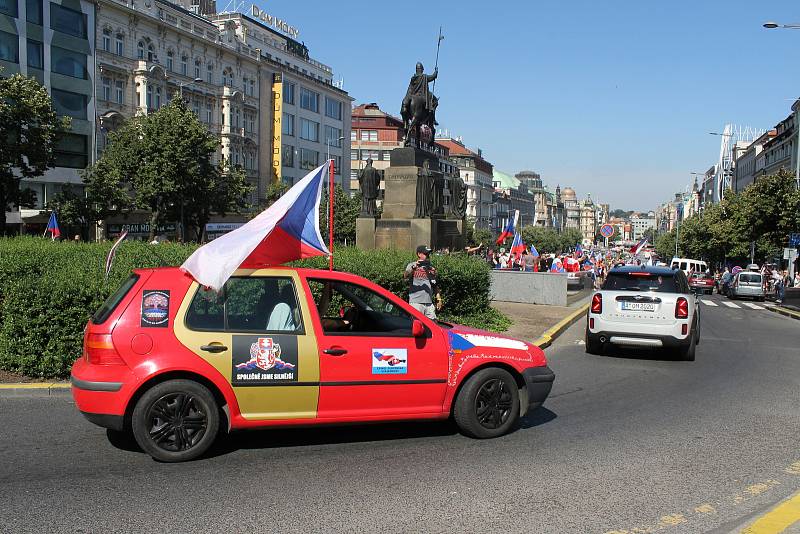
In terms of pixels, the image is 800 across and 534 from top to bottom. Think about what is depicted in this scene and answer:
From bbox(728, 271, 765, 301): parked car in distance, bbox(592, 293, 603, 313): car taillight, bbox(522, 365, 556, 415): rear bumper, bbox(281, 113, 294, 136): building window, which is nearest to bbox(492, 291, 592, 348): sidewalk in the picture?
bbox(592, 293, 603, 313): car taillight

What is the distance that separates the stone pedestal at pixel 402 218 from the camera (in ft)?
61.7

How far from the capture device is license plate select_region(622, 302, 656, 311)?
1178cm

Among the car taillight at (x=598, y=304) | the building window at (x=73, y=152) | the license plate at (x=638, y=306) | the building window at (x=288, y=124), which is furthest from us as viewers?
the building window at (x=288, y=124)

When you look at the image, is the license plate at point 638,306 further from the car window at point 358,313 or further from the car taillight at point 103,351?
the car taillight at point 103,351

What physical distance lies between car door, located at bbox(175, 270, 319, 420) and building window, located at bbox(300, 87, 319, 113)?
63279mm

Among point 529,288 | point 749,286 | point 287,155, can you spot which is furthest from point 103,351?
point 287,155

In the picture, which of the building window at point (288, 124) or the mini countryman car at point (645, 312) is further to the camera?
the building window at point (288, 124)

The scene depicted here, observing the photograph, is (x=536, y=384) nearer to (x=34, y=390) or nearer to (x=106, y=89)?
(x=34, y=390)

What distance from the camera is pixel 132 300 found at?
18.8 feet


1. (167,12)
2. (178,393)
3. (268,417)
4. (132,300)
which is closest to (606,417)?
(268,417)

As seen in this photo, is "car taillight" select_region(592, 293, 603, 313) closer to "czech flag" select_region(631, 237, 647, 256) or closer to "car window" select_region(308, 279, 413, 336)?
"car window" select_region(308, 279, 413, 336)

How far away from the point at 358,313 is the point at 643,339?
6.69 meters

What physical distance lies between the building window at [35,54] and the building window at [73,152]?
157 inches

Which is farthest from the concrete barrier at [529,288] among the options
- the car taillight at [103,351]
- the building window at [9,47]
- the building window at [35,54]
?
the building window at [35,54]
